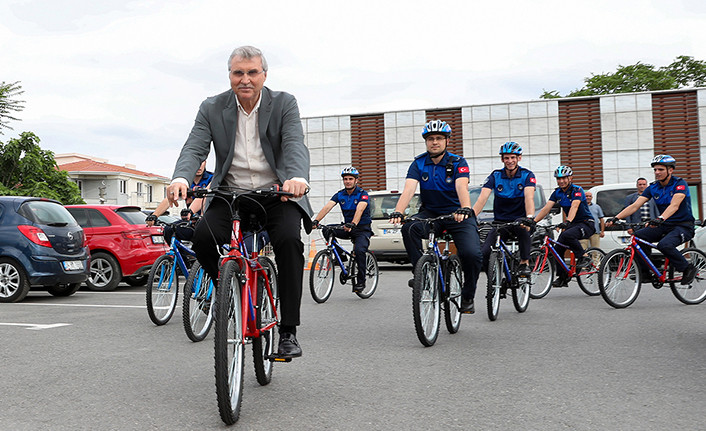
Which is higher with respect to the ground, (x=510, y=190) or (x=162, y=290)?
(x=510, y=190)

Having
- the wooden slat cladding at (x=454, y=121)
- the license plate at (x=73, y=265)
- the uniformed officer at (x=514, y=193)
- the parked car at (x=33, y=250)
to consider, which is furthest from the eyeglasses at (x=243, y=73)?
the wooden slat cladding at (x=454, y=121)

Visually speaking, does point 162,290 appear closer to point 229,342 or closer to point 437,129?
point 437,129

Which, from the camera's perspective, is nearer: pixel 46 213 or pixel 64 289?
pixel 46 213

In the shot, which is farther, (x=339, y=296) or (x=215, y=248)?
(x=339, y=296)

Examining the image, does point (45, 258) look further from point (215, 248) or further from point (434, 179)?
point (215, 248)

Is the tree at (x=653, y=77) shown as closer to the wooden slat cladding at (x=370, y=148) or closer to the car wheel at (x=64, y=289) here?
the wooden slat cladding at (x=370, y=148)

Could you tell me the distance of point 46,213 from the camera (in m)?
10.6

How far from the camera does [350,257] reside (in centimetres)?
1089

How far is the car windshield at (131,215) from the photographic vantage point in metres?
12.6

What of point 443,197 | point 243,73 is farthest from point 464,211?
point 243,73

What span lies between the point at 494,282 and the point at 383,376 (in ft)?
11.0

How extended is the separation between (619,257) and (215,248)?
6733mm

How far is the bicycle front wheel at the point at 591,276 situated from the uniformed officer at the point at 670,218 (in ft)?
4.08

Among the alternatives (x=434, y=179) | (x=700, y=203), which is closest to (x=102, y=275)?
(x=434, y=179)
